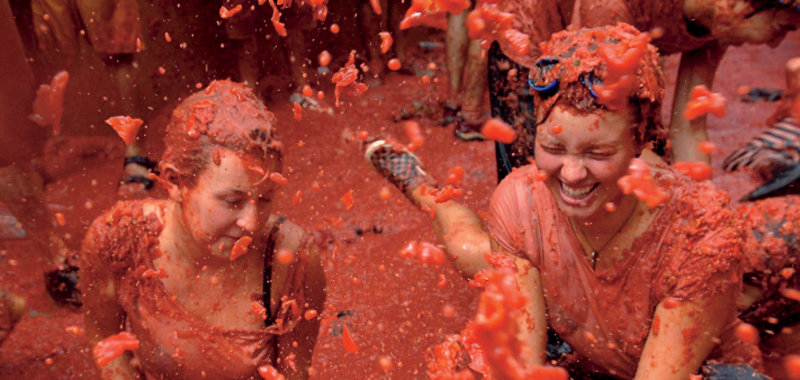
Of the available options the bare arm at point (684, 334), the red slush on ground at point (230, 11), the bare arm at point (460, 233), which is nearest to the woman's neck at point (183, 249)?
the bare arm at point (460, 233)

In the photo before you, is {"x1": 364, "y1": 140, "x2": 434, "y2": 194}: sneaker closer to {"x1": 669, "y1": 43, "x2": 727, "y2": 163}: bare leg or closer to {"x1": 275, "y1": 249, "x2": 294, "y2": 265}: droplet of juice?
{"x1": 275, "y1": 249, "x2": 294, "y2": 265}: droplet of juice

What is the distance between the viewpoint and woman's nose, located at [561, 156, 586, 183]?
172cm

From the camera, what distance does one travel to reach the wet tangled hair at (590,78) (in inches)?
65.0

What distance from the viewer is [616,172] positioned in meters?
1.74

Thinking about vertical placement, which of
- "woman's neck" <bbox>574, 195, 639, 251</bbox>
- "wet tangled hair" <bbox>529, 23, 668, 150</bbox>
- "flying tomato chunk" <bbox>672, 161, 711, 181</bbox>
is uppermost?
"wet tangled hair" <bbox>529, 23, 668, 150</bbox>

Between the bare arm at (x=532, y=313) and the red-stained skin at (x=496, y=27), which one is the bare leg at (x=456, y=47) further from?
the bare arm at (x=532, y=313)

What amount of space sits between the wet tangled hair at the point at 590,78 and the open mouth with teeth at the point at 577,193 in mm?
182

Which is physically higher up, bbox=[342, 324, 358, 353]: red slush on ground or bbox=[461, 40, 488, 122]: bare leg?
bbox=[461, 40, 488, 122]: bare leg

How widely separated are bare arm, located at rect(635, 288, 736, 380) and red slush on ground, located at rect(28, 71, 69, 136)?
2.87 m

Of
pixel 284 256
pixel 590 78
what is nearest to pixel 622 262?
pixel 590 78

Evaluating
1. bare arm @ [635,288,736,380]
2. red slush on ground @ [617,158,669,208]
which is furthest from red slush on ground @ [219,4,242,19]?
bare arm @ [635,288,736,380]

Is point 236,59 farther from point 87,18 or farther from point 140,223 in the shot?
point 140,223

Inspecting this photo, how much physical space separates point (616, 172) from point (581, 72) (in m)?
0.29

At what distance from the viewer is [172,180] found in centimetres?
188
